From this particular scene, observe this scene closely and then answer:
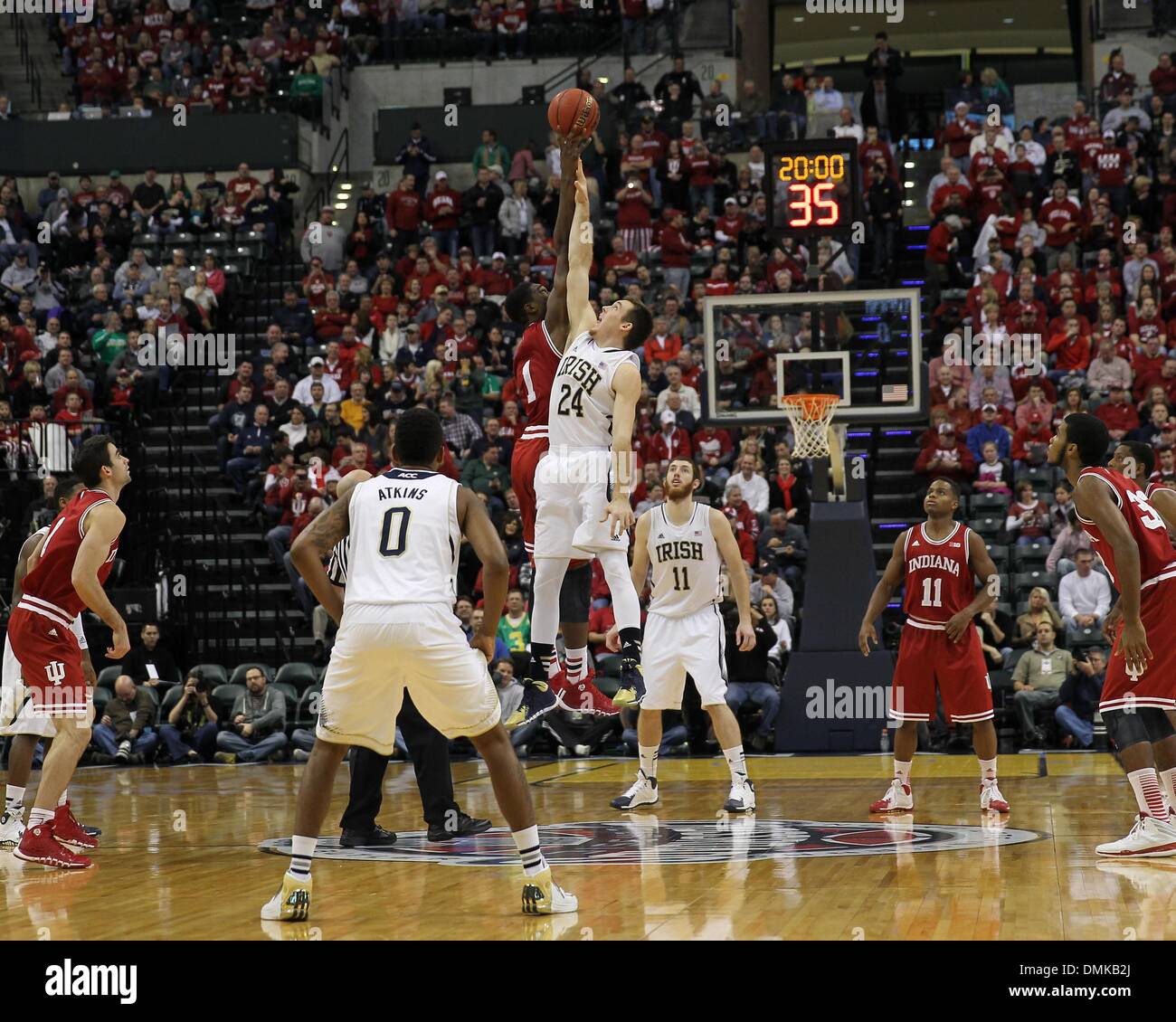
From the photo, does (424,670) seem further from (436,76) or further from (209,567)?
(436,76)

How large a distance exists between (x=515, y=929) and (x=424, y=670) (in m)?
1.04

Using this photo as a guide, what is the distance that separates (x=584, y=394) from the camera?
796 cm

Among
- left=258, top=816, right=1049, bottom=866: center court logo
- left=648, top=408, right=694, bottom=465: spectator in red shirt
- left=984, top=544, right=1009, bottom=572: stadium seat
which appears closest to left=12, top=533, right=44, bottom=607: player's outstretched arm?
left=258, top=816, right=1049, bottom=866: center court logo

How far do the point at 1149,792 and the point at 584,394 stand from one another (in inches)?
131

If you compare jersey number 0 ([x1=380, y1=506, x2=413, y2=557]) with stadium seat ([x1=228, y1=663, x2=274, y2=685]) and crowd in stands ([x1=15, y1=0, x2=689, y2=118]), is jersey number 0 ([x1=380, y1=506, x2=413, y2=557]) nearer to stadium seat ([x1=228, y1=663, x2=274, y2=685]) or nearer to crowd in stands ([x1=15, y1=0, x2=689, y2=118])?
stadium seat ([x1=228, y1=663, x2=274, y2=685])

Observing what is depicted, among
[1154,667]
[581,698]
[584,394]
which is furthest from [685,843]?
[1154,667]

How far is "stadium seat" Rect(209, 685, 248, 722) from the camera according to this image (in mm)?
15602

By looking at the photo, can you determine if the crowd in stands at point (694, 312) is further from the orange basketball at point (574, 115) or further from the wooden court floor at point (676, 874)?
the orange basketball at point (574, 115)

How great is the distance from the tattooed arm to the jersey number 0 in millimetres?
201

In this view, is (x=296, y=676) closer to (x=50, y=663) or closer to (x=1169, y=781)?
(x=50, y=663)

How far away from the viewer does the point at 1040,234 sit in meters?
19.5

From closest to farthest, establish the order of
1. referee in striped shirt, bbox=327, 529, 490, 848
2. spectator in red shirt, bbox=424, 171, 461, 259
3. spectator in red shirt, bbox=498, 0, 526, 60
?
referee in striped shirt, bbox=327, 529, 490, 848 → spectator in red shirt, bbox=424, 171, 461, 259 → spectator in red shirt, bbox=498, 0, 526, 60

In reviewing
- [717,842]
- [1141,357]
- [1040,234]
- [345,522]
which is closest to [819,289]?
[1141,357]

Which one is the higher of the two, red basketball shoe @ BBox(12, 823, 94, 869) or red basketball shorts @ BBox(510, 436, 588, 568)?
red basketball shorts @ BBox(510, 436, 588, 568)
